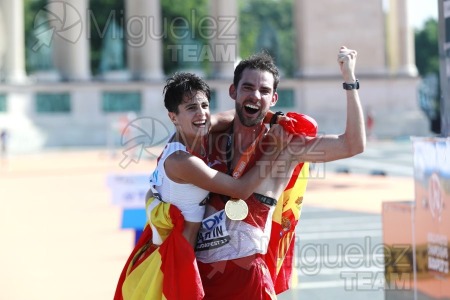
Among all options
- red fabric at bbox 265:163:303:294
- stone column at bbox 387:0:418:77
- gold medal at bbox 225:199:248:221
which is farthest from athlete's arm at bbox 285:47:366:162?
stone column at bbox 387:0:418:77

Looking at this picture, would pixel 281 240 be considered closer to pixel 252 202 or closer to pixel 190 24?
pixel 252 202

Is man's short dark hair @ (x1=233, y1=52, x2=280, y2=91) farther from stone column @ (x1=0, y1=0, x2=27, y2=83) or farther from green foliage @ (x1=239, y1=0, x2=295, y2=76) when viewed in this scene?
green foliage @ (x1=239, y1=0, x2=295, y2=76)

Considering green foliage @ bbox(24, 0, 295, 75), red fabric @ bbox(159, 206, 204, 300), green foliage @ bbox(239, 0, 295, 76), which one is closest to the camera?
red fabric @ bbox(159, 206, 204, 300)

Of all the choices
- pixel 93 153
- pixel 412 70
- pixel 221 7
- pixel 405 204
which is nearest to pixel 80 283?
pixel 405 204

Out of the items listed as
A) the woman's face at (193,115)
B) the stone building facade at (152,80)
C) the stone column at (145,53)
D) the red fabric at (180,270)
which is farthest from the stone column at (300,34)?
the red fabric at (180,270)

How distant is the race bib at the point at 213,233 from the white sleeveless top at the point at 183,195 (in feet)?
0.25

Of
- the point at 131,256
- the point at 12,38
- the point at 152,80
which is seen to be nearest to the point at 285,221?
the point at 131,256

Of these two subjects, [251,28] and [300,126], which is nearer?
[300,126]

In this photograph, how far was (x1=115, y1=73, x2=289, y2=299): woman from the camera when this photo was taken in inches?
183

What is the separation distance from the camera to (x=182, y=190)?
4.78 meters

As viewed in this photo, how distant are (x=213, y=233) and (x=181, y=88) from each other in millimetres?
932

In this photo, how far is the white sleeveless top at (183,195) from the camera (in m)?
4.77

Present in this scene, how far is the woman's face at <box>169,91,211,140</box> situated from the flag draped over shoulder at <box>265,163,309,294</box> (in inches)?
27.6

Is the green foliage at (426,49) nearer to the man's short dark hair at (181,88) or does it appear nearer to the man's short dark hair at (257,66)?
the man's short dark hair at (257,66)
